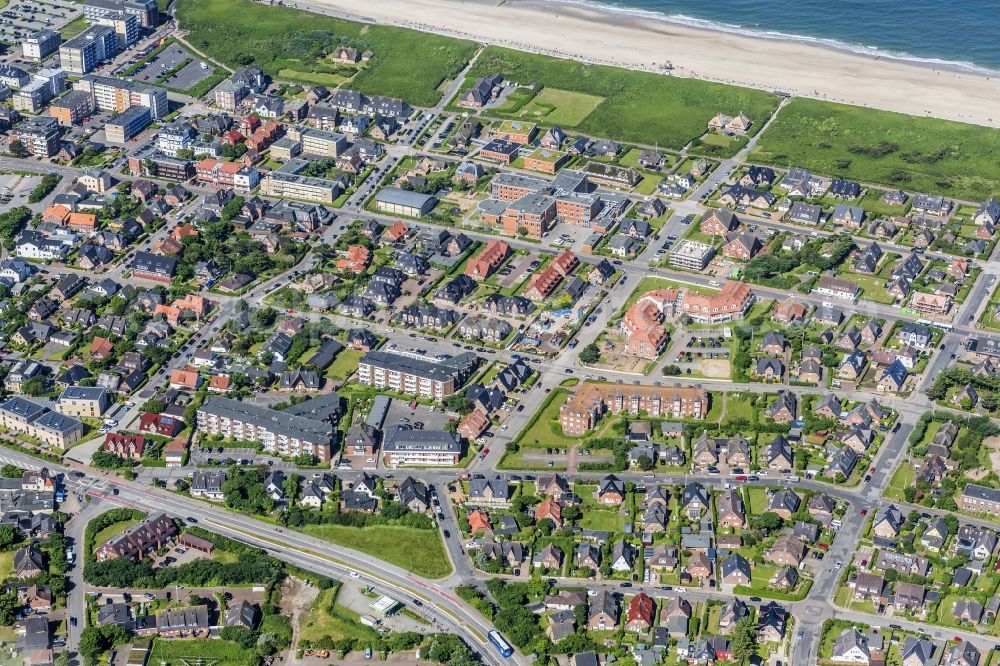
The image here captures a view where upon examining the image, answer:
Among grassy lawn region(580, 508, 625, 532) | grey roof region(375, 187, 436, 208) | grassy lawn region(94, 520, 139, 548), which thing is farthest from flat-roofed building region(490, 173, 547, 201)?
grassy lawn region(94, 520, 139, 548)

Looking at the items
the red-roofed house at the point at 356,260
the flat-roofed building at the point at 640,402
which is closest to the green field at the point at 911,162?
the red-roofed house at the point at 356,260

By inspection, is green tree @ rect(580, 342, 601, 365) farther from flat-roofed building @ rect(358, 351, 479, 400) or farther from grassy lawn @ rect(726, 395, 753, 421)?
grassy lawn @ rect(726, 395, 753, 421)

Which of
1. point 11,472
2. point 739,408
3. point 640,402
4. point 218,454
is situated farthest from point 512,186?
point 11,472

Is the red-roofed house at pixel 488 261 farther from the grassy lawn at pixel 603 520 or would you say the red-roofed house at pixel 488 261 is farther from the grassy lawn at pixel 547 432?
the grassy lawn at pixel 603 520

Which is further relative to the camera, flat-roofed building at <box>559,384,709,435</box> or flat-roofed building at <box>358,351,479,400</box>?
flat-roofed building at <box>358,351,479,400</box>

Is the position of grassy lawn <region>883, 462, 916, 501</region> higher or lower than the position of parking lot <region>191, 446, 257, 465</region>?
higher

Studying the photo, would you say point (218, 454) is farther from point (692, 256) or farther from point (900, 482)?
point (692, 256)

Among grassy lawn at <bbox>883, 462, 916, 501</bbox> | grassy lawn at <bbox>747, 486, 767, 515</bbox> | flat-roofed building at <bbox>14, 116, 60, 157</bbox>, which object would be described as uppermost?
grassy lawn at <bbox>883, 462, 916, 501</bbox>
